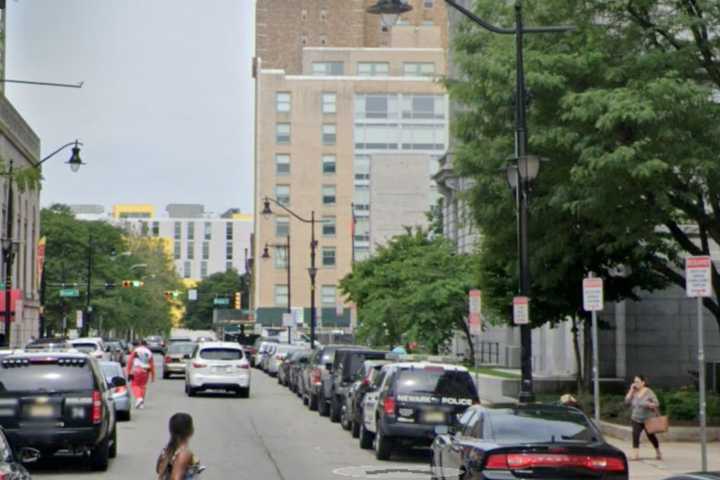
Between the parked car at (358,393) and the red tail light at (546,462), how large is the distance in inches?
448

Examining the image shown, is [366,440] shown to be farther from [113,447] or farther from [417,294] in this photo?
[417,294]

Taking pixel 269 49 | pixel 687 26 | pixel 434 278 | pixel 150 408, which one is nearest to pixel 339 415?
pixel 150 408

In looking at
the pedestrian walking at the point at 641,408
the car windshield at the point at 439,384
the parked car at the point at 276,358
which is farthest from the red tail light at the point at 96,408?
the parked car at the point at 276,358

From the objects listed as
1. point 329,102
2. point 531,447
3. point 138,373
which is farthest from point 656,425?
Answer: point 329,102

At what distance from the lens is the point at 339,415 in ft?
108

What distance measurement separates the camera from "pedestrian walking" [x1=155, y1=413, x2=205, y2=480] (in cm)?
1025

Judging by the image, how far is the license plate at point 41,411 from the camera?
19.5 m

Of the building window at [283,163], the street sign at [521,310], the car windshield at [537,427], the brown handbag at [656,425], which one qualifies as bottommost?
Answer: the brown handbag at [656,425]

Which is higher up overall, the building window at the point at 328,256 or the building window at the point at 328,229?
the building window at the point at 328,229

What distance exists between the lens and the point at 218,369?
140ft

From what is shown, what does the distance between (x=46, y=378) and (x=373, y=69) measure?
112036 millimetres

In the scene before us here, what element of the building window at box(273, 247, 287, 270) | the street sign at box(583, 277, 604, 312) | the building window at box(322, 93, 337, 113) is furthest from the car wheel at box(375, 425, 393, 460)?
the building window at box(322, 93, 337, 113)

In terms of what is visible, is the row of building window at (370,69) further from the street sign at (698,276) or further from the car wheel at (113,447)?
the street sign at (698,276)

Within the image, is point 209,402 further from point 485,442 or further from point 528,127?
point 485,442
